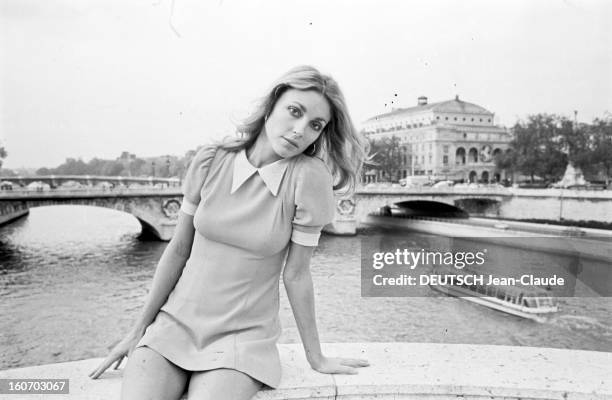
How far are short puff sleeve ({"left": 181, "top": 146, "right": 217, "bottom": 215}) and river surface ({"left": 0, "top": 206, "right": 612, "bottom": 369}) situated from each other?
22.0 feet

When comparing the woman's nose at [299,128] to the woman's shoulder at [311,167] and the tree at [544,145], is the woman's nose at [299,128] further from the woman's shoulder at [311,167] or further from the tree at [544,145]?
the tree at [544,145]

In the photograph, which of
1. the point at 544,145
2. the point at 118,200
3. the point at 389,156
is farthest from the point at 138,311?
the point at 389,156

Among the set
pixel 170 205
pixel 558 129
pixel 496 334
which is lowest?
pixel 496 334

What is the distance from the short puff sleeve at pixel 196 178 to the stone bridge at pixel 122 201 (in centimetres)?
1490

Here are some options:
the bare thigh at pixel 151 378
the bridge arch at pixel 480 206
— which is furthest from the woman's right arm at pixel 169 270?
the bridge arch at pixel 480 206

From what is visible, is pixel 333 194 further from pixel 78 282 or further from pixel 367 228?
pixel 367 228

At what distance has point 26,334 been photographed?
8.76 m

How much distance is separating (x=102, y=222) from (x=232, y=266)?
22.3m

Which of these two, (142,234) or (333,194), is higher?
(333,194)

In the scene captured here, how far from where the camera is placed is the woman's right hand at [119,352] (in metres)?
1.41

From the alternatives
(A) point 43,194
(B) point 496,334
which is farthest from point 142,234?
(B) point 496,334

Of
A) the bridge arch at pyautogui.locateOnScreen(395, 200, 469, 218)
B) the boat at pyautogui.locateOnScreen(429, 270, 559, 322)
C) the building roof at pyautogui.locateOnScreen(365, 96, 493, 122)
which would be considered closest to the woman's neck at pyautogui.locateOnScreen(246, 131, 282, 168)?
the boat at pyautogui.locateOnScreen(429, 270, 559, 322)

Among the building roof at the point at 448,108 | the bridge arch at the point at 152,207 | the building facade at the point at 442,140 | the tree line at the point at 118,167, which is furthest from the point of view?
the building roof at the point at 448,108

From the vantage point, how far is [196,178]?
4.70 feet
